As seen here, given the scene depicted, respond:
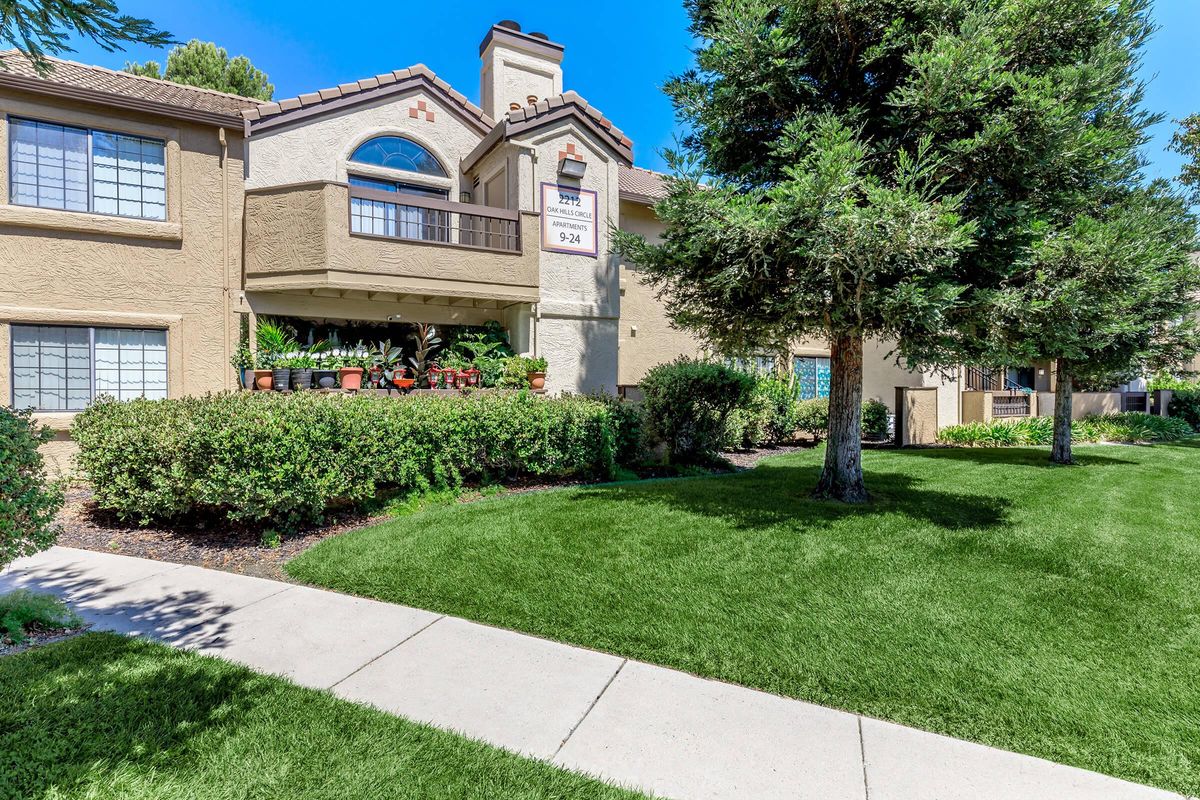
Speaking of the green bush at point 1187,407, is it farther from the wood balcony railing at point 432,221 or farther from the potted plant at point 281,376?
the potted plant at point 281,376

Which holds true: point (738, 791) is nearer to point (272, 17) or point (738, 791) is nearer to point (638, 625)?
point (638, 625)

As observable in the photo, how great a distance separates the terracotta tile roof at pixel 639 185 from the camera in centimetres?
1361

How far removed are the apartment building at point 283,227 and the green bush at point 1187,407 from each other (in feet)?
54.8

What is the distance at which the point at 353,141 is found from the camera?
11641mm

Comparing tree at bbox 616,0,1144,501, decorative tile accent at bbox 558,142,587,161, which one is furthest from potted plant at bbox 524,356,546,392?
tree at bbox 616,0,1144,501

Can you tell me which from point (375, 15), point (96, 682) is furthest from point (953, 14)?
point (375, 15)

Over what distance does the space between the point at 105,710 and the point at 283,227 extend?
29.2ft

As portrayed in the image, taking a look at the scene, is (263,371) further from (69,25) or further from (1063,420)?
(1063,420)

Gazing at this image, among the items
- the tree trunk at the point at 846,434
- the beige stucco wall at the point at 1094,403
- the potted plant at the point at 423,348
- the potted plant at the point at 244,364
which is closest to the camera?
the tree trunk at the point at 846,434

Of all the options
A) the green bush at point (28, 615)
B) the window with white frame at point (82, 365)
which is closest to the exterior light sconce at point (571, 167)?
the window with white frame at point (82, 365)

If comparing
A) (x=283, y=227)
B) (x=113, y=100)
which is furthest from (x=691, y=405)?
(x=113, y=100)

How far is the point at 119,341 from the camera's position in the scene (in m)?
9.64

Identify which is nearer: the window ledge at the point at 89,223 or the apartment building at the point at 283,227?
the window ledge at the point at 89,223

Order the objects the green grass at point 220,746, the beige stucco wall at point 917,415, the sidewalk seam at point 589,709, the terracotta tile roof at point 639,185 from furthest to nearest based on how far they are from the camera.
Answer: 1. the beige stucco wall at point 917,415
2. the terracotta tile roof at point 639,185
3. the sidewalk seam at point 589,709
4. the green grass at point 220,746
